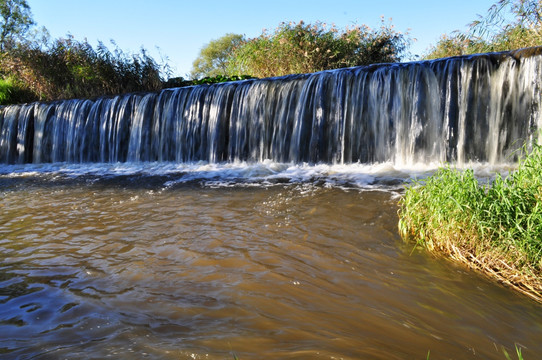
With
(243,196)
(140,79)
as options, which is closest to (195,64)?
(140,79)

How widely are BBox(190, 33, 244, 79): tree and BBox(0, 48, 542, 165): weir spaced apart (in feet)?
107

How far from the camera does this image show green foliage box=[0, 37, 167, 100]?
15180 millimetres

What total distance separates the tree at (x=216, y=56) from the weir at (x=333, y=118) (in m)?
32.5

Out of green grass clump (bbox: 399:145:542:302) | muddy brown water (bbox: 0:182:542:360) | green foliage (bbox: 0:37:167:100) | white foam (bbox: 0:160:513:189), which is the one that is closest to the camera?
muddy brown water (bbox: 0:182:542:360)

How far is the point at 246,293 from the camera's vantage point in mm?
2492

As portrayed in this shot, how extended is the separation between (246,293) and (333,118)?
657 cm

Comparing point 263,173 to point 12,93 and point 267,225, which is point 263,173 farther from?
point 12,93

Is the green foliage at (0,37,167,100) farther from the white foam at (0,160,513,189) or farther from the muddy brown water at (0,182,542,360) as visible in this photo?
the muddy brown water at (0,182,542,360)

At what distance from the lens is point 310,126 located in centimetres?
871

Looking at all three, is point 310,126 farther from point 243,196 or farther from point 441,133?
point 243,196

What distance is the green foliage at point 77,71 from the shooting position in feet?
49.8

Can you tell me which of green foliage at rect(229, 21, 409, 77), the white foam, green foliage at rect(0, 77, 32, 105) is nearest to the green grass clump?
the white foam

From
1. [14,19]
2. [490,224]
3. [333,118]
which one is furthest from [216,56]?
[490,224]

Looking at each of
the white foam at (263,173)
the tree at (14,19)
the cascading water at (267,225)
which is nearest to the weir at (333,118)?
the cascading water at (267,225)
